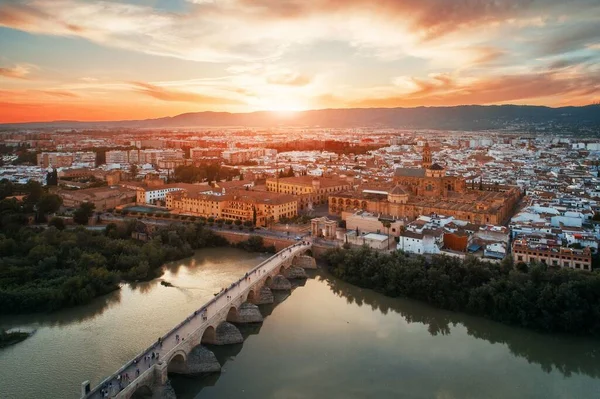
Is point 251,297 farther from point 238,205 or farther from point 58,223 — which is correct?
point 58,223

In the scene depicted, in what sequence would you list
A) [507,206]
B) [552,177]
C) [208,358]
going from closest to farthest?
[208,358] → [507,206] → [552,177]

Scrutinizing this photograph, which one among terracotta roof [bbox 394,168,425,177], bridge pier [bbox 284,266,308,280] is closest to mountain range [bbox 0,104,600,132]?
terracotta roof [bbox 394,168,425,177]

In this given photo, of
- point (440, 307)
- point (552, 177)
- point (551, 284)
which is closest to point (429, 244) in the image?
point (440, 307)

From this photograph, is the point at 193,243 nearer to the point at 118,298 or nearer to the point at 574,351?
the point at 118,298

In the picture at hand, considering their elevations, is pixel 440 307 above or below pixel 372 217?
below

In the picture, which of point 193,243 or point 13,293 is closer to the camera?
point 13,293

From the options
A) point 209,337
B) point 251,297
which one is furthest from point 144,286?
point 209,337

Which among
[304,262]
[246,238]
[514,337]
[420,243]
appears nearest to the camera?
[514,337]
